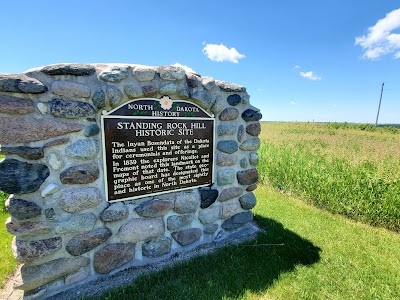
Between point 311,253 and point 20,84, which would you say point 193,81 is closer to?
point 20,84

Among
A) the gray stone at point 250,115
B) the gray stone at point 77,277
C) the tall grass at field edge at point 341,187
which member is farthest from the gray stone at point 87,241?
the tall grass at field edge at point 341,187

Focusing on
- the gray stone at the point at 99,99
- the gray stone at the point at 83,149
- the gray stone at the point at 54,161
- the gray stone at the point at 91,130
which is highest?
the gray stone at the point at 99,99

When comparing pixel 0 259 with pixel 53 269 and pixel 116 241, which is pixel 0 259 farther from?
pixel 116 241

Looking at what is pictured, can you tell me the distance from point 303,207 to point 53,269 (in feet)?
15.5

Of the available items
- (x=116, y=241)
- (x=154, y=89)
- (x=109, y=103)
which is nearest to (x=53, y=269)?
(x=116, y=241)

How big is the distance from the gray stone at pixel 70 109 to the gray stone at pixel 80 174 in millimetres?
507

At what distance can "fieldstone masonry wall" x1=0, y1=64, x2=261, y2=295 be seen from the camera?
7.14 ft

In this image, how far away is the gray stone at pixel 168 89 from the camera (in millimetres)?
2809

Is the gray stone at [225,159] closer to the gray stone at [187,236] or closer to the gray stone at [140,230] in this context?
the gray stone at [187,236]

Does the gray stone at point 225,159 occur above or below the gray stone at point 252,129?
below

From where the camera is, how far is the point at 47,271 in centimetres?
237

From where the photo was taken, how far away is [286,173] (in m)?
6.49

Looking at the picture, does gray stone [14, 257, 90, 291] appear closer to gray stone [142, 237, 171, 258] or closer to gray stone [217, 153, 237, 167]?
gray stone [142, 237, 171, 258]

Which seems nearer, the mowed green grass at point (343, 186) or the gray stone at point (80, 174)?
the gray stone at point (80, 174)
